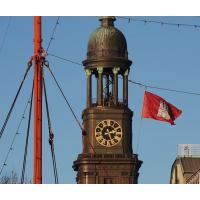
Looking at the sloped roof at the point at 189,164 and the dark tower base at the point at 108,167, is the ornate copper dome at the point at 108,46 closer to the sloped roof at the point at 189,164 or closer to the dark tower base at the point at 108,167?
the dark tower base at the point at 108,167

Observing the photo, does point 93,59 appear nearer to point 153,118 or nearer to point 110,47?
A: point 110,47

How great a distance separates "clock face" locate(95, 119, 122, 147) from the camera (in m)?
110

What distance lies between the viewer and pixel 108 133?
10994 centimetres

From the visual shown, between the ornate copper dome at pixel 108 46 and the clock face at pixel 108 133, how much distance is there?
622cm

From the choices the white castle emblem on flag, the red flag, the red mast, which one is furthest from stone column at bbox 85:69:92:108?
the red mast

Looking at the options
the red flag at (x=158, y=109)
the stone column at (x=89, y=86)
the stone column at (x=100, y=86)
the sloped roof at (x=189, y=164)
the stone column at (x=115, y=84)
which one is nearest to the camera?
the red flag at (x=158, y=109)

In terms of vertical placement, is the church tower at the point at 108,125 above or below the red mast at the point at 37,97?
above

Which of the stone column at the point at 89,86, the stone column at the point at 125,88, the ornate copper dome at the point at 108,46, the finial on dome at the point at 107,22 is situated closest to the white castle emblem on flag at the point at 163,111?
the stone column at the point at 89,86

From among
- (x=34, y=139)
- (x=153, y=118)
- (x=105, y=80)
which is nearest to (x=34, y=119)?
(x=34, y=139)

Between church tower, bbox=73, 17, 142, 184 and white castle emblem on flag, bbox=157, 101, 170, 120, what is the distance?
159ft

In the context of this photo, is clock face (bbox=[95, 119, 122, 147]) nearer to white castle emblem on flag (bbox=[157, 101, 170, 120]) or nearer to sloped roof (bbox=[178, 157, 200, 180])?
sloped roof (bbox=[178, 157, 200, 180])

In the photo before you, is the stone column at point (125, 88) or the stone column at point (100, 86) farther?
the stone column at point (125, 88)

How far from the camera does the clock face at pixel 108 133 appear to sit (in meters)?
110

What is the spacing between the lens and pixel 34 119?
34812mm
